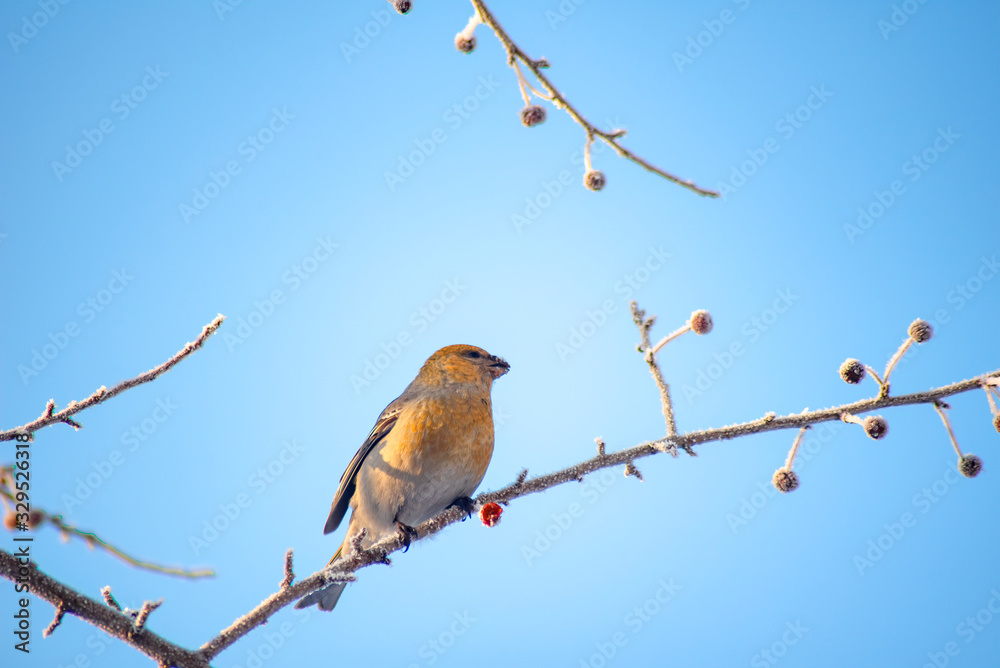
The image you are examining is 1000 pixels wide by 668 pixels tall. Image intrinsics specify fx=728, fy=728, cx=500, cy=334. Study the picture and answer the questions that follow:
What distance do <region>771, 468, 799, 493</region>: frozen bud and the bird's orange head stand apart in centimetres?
337

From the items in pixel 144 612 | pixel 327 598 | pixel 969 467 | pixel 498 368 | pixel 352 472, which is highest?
pixel 498 368

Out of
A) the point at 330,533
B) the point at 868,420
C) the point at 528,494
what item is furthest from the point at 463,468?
the point at 868,420

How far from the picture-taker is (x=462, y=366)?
21.0 feet

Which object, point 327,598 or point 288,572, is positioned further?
point 327,598

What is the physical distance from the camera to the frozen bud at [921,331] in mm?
2961

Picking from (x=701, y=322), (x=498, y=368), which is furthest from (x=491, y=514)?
(x=498, y=368)

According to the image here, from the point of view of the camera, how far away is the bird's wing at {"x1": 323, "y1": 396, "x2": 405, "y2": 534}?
6.05 m

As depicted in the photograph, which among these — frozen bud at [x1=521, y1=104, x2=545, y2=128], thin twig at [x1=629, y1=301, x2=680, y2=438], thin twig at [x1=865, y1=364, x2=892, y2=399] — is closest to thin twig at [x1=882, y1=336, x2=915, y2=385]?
thin twig at [x1=865, y1=364, x2=892, y2=399]

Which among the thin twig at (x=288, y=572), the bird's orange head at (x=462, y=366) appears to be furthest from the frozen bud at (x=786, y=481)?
the bird's orange head at (x=462, y=366)

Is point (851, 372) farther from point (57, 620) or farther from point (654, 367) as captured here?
point (57, 620)

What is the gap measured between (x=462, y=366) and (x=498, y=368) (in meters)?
0.34

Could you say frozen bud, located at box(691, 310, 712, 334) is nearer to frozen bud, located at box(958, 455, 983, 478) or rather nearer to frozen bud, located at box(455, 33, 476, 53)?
frozen bud, located at box(958, 455, 983, 478)

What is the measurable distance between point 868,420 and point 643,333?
37.7 inches

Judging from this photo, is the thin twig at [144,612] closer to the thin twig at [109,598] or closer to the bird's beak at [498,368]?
the thin twig at [109,598]
